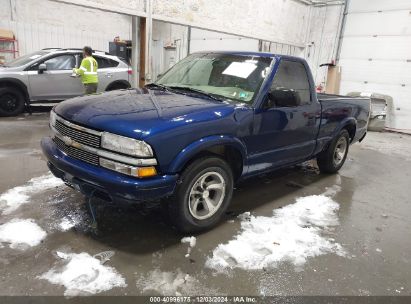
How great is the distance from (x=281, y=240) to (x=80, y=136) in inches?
82.8

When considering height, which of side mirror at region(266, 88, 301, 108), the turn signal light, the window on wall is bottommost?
the turn signal light

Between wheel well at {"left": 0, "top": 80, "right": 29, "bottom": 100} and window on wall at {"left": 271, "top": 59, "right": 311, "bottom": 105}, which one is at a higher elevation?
window on wall at {"left": 271, "top": 59, "right": 311, "bottom": 105}

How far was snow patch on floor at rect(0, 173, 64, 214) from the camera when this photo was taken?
3610 millimetres

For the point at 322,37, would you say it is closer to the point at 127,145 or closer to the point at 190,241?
the point at 190,241

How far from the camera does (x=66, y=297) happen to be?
2.32m

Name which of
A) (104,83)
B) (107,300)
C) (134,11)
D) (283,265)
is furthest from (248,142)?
(104,83)

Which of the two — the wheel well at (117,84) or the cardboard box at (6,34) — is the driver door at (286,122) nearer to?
the wheel well at (117,84)

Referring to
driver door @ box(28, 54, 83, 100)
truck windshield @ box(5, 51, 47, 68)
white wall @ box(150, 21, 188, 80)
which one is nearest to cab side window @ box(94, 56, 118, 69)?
driver door @ box(28, 54, 83, 100)

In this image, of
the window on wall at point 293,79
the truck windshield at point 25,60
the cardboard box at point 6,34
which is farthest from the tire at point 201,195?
the cardboard box at point 6,34

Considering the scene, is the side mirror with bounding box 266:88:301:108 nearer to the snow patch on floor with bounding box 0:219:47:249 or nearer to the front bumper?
the front bumper

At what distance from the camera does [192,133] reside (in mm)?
2859

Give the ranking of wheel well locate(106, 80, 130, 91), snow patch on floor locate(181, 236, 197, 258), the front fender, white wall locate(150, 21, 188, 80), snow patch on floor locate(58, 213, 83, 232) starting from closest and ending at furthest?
the front fender → snow patch on floor locate(181, 236, 197, 258) → snow patch on floor locate(58, 213, 83, 232) → wheel well locate(106, 80, 130, 91) → white wall locate(150, 21, 188, 80)

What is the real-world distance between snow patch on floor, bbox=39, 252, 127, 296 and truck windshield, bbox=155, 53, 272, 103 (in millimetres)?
1981

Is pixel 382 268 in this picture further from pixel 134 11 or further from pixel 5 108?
pixel 5 108
